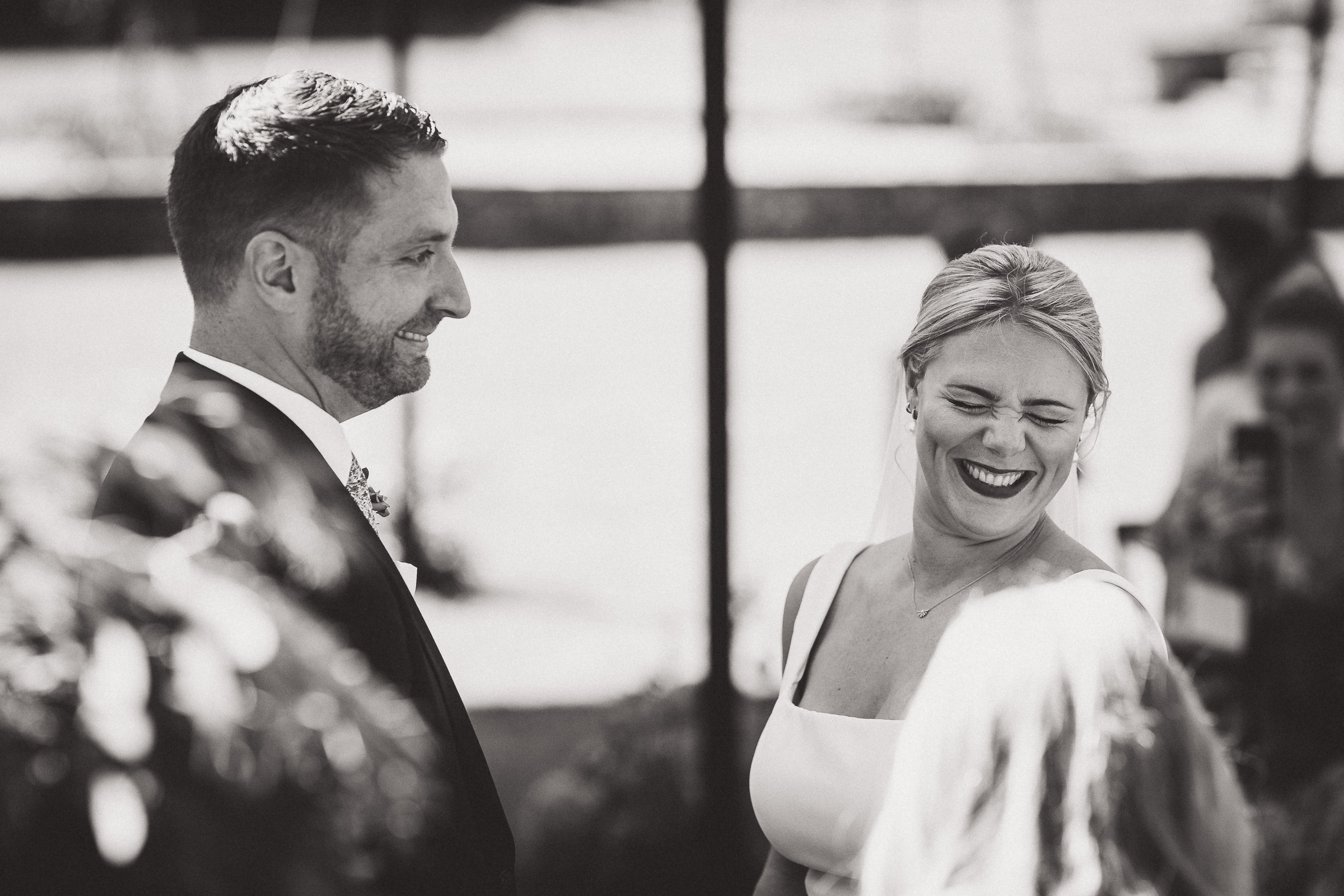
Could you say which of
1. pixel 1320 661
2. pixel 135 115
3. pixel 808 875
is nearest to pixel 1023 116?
pixel 135 115

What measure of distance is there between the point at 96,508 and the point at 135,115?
951cm

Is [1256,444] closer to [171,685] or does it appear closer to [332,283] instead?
[332,283]

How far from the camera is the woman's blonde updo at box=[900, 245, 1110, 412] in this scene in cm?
177

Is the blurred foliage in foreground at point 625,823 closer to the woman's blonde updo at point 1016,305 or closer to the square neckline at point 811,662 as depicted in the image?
the square neckline at point 811,662

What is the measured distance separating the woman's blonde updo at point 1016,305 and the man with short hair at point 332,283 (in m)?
0.61

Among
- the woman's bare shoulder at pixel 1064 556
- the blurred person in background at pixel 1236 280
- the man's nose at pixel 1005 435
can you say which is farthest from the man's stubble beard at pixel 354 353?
the blurred person in background at pixel 1236 280

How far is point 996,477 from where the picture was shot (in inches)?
71.5

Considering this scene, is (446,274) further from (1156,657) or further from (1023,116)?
(1023,116)

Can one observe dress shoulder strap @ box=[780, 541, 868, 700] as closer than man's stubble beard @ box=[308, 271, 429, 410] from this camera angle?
No

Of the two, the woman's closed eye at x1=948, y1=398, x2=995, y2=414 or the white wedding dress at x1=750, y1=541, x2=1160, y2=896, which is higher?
the woman's closed eye at x1=948, y1=398, x2=995, y2=414

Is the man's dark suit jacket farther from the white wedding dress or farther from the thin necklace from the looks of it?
the thin necklace

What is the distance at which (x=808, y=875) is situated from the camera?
74.7 inches

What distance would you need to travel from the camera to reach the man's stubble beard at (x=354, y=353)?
168 centimetres

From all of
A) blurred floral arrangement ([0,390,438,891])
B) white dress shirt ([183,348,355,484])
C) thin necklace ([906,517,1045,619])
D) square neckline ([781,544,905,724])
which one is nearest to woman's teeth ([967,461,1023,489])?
thin necklace ([906,517,1045,619])
